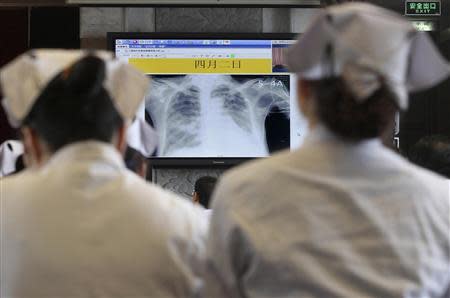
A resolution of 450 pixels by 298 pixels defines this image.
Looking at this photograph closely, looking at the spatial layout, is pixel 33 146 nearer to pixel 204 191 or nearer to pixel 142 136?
pixel 142 136

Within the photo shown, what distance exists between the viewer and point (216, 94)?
4.72 metres

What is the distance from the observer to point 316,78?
128 cm

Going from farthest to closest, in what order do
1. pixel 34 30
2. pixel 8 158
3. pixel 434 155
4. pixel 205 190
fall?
pixel 34 30, pixel 205 190, pixel 434 155, pixel 8 158

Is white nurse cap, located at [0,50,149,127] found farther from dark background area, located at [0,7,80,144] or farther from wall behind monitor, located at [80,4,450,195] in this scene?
dark background area, located at [0,7,80,144]

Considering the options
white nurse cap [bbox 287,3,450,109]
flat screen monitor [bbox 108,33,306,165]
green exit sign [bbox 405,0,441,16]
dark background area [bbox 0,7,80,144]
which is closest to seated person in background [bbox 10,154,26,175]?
white nurse cap [bbox 287,3,450,109]

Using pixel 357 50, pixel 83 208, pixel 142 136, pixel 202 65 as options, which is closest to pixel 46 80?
pixel 83 208

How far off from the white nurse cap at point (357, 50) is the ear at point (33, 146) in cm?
48

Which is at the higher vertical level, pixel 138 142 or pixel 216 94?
pixel 216 94

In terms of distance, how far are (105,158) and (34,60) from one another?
9.6 inches

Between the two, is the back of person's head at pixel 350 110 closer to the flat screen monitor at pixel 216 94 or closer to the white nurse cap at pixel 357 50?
the white nurse cap at pixel 357 50

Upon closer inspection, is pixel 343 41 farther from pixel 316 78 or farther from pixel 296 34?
pixel 296 34

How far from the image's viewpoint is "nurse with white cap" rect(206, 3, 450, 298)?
4.02 ft

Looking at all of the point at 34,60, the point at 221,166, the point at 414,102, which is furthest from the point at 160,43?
the point at 34,60

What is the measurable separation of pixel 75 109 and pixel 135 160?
53 cm
